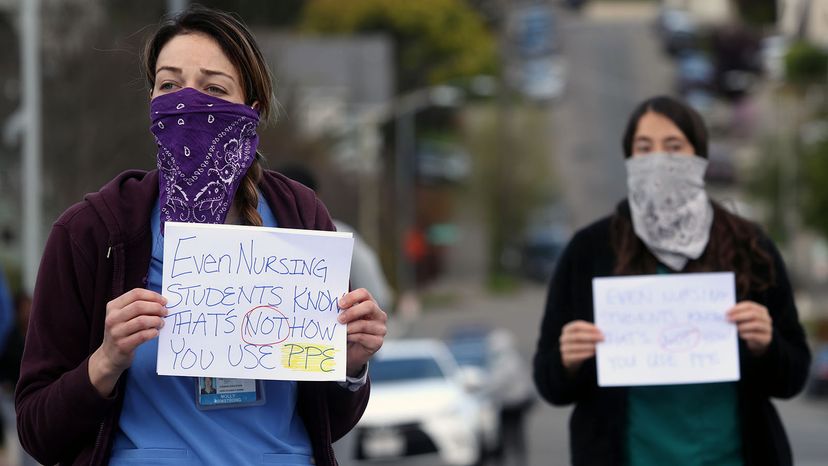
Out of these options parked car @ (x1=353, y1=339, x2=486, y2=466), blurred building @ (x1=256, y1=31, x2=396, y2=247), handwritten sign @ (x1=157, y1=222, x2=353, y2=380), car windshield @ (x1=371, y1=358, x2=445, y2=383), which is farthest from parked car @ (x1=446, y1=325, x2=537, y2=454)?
blurred building @ (x1=256, y1=31, x2=396, y2=247)

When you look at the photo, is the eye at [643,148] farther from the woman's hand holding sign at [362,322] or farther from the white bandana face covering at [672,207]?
the woman's hand holding sign at [362,322]

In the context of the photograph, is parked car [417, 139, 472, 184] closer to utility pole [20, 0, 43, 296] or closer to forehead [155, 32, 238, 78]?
utility pole [20, 0, 43, 296]

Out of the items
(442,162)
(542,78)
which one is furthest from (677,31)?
(442,162)

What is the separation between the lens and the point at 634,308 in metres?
4.89

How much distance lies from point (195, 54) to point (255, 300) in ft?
1.74

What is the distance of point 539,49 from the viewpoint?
76.9 m

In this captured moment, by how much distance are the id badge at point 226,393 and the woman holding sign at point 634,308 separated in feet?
5.89

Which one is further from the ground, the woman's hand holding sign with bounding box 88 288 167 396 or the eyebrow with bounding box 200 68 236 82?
the eyebrow with bounding box 200 68 236 82

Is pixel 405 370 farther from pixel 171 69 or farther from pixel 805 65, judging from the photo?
pixel 805 65

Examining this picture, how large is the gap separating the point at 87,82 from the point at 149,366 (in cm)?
2230

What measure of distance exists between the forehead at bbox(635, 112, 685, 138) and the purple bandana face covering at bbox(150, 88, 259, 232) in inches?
80.4

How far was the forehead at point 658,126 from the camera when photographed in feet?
16.3

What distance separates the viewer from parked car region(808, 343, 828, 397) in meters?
32.5

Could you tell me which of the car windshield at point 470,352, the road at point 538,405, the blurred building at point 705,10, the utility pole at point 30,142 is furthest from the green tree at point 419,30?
the utility pole at point 30,142
